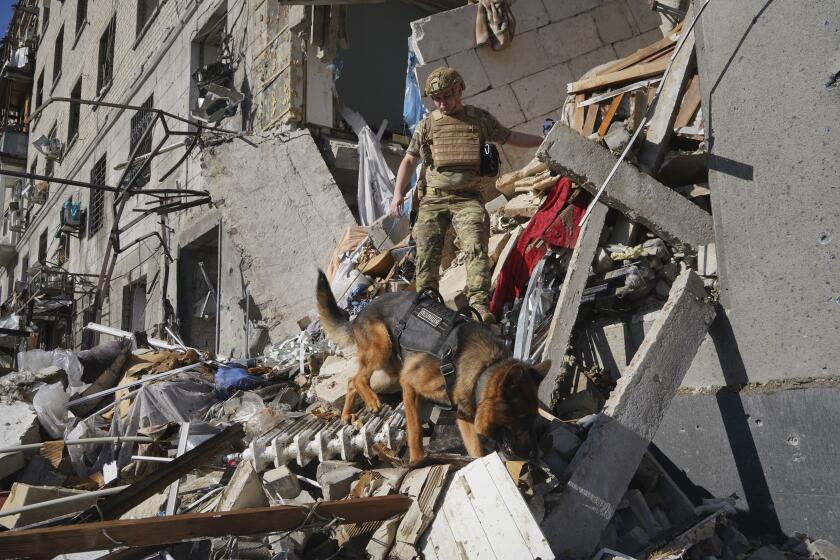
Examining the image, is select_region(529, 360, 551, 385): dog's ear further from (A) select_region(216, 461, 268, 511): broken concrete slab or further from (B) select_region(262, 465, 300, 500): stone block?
(A) select_region(216, 461, 268, 511): broken concrete slab

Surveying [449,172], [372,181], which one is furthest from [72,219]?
[449,172]

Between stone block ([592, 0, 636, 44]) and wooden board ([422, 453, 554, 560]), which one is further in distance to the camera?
stone block ([592, 0, 636, 44])

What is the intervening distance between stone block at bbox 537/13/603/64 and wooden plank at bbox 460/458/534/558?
6.23 metres

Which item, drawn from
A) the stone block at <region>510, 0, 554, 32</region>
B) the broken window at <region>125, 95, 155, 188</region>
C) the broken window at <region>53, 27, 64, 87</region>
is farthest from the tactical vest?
the broken window at <region>53, 27, 64, 87</region>

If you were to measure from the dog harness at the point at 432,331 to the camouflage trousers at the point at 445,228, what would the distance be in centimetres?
60

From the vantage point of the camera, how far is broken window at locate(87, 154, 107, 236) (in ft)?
52.4

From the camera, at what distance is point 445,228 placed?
16.6 ft

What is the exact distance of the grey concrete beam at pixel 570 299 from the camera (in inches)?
157

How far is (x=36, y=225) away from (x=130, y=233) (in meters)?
11.0

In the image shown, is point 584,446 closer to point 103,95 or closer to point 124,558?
point 124,558

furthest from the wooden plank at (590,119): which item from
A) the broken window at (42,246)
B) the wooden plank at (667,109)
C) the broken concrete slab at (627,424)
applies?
the broken window at (42,246)

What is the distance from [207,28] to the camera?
465 inches

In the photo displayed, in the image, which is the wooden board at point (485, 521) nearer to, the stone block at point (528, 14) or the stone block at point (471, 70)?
the stone block at point (471, 70)

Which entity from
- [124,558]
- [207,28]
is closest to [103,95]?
[207,28]
